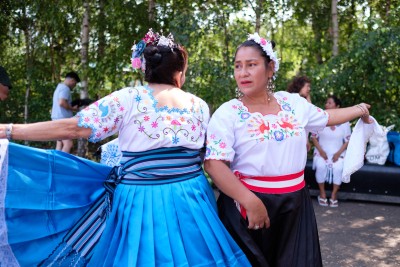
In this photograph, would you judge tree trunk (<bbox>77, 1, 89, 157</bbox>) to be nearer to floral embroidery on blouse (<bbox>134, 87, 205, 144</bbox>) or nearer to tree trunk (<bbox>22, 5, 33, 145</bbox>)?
tree trunk (<bbox>22, 5, 33, 145</bbox>)

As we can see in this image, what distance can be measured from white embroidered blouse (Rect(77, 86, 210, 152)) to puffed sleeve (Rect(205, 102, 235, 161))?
0.42 ft

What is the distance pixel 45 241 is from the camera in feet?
8.29

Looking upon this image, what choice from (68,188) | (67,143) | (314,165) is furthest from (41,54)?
(68,188)

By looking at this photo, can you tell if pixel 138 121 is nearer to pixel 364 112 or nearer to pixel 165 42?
pixel 165 42

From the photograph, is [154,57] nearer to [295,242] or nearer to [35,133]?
[35,133]

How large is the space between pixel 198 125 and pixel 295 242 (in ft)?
2.52

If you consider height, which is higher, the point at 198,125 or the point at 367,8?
the point at 367,8

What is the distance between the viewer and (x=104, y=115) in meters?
2.29

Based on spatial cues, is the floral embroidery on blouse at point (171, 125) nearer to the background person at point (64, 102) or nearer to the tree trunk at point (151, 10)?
the background person at point (64, 102)

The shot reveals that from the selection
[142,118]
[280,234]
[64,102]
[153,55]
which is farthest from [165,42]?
[64,102]

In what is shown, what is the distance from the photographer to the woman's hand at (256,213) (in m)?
2.25

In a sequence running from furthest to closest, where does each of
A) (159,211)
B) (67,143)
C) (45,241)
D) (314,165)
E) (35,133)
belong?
(67,143)
(314,165)
(45,241)
(159,211)
(35,133)

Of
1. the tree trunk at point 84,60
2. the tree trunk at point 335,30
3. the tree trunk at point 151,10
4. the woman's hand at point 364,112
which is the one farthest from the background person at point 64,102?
the woman's hand at point 364,112

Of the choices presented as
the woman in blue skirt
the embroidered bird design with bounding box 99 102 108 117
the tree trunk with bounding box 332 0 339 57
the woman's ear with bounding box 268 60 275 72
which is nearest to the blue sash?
the woman in blue skirt
